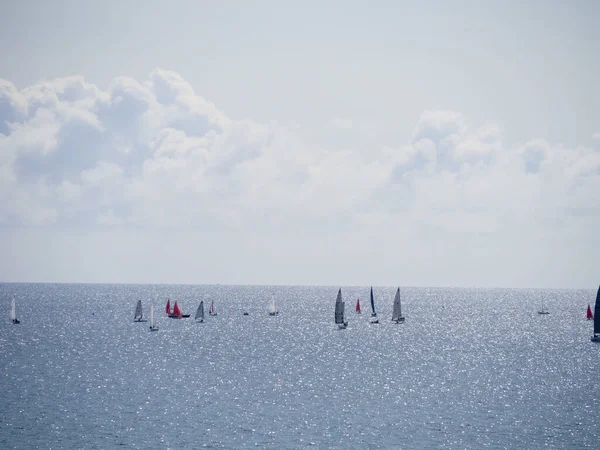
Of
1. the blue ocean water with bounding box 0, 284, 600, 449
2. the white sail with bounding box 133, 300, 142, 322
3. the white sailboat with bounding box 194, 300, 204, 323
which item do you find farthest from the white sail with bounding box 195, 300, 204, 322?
the blue ocean water with bounding box 0, 284, 600, 449

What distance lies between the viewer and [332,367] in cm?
9962

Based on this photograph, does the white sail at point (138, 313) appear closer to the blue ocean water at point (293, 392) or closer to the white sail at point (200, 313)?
the white sail at point (200, 313)

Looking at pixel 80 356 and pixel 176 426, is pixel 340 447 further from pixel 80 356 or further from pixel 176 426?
pixel 80 356

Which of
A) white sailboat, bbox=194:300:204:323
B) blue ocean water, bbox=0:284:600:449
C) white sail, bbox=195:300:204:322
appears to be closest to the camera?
blue ocean water, bbox=0:284:600:449

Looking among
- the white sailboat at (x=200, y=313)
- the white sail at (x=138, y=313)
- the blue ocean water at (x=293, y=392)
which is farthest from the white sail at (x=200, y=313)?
the blue ocean water at (x=293, y=392)

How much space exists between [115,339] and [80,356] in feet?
90.6

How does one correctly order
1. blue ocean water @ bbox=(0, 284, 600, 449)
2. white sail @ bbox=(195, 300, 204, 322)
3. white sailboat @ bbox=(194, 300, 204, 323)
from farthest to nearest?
white sail @ bbox=(195, 300, 204, 322) < white sailboat @ bbox=(194, 300, 204, 323) < blue ocean water @ bbox=(0, 284, 600, 449)

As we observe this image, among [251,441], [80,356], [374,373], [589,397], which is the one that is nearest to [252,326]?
[80,356]

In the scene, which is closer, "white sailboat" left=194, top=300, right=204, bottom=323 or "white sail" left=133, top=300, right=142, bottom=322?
"white sailboat" left=194, top=300, right=204, bottom=323

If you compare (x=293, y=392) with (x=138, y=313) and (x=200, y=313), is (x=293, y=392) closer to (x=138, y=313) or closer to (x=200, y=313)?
→ (x=200, y=313)

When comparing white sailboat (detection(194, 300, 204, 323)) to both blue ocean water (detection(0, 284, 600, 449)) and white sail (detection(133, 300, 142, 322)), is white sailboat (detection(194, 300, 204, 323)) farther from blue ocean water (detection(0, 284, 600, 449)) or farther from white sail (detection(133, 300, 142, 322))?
blue ocean water (detection(0, 284, 600, 449))

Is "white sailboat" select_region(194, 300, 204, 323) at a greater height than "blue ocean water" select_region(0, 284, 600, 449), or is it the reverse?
"white sailboat" select_region(194, 300, 204, 323)

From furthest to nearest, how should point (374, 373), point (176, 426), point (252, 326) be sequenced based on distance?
point (252, 326) < point (374, 373) < point (176, 426)

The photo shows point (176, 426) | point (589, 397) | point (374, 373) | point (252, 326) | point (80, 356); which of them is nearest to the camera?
point (176, 426)
